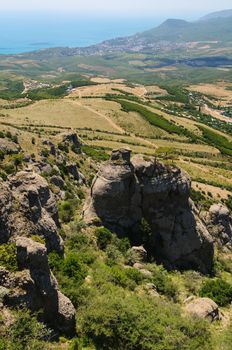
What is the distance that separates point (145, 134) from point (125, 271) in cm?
11154

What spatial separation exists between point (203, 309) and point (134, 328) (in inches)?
293

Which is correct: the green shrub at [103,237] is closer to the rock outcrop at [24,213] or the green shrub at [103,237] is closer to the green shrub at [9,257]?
the rock outcrop at [24,213]

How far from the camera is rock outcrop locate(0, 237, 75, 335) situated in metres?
19.4

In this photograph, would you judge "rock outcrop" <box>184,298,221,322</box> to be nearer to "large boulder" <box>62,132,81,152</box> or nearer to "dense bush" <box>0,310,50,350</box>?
"dense bush" <box>0,310,50,350</box>

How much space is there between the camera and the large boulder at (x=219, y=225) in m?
46.9

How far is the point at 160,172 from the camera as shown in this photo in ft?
125

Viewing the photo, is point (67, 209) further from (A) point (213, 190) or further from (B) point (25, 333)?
(A) point (213, 190)

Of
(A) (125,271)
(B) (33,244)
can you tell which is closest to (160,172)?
(A) (125,271)

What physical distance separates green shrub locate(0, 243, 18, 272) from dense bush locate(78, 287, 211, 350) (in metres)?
5.03

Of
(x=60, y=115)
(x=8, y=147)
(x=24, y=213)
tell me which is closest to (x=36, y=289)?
(x=24, y=213)

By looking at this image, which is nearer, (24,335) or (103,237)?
(24,335)

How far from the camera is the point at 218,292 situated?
31.8 metres

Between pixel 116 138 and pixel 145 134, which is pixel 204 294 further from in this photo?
pixel 145 134

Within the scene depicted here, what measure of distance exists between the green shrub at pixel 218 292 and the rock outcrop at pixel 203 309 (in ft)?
8.79
